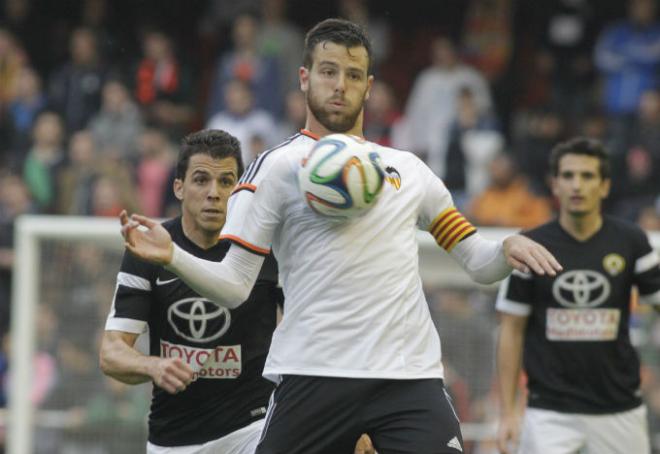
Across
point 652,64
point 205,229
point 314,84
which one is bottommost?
point 205,229

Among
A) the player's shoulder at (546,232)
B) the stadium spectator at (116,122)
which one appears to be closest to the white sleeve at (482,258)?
the player's shoulder at (546,232)

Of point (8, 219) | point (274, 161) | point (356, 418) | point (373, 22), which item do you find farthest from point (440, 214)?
point (373, 22)

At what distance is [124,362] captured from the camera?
5781mm

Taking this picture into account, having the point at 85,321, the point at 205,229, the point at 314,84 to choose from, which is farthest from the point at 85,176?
the point at 314,84

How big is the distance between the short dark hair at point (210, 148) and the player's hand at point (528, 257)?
5.25 feet

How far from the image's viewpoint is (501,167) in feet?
41.9

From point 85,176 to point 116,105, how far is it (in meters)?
1.63

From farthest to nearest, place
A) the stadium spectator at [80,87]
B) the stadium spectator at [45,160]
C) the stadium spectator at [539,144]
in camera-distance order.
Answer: the stadium spectator at [80,87] < the stadium spectator at [45,160] < the stadium spectator at [539,144]

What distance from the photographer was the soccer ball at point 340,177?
16.7 feet

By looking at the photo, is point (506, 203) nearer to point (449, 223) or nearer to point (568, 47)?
point (568, 47)

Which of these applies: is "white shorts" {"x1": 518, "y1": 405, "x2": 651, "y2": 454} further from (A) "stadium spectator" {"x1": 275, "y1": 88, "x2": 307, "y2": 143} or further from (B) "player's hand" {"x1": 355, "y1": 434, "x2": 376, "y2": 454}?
(A) "stadium spectator" {"x1": 275, "y1": 88, "x2": 307, "y2": 143}

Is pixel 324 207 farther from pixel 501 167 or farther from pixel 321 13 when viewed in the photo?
pixel 321 13

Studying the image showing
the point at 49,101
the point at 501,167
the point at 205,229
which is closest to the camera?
the point at 205,229

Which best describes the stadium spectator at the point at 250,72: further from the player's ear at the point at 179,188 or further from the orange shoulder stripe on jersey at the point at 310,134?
the orange shoulder stripe on jersey at the point at 310,134
